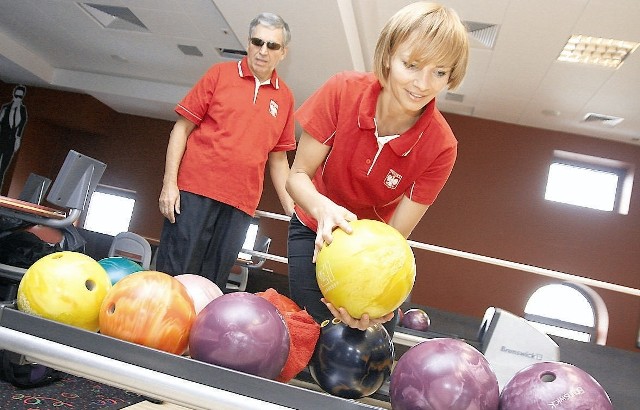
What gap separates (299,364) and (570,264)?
6877 millimetres

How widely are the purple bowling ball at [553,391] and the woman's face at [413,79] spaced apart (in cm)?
62

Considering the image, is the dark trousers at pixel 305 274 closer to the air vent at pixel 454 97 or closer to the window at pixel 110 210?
the air vent at pixel 454 97

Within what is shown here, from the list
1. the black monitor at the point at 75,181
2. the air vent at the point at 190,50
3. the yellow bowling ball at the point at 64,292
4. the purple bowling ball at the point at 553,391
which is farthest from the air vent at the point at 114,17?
the purple bowling ball at the point at 553,391

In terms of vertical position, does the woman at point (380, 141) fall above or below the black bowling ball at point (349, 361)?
above

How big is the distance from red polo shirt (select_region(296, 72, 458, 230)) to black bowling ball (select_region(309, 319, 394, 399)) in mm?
342

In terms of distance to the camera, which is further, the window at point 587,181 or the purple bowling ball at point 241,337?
the window at point 587,181

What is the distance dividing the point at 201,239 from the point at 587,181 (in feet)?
22.8

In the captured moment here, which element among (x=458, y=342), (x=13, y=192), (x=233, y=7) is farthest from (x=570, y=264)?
(x=13, y=192)

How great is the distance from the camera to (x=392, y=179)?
1552mm

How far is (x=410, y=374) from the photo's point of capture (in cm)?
111

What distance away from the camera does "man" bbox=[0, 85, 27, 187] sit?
9305 mm

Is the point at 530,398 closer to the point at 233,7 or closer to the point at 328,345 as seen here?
the point at 328,345

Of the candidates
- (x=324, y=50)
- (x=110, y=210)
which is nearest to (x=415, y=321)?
(x=324, y=50)

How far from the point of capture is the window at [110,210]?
9.66 m
